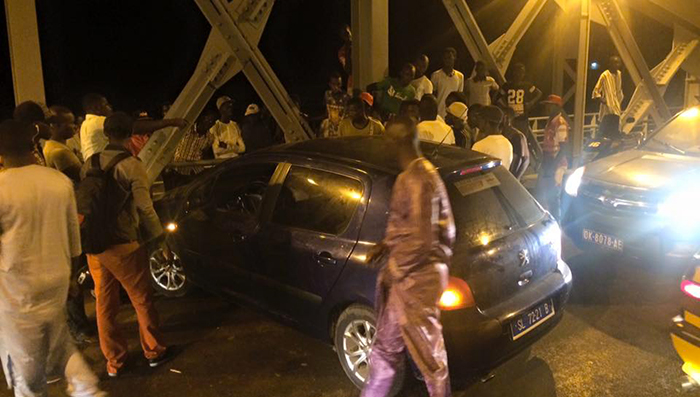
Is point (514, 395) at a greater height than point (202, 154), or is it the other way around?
point (202, 154)

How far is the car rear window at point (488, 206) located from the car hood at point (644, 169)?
2187 millimetres

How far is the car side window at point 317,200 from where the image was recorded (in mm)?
4094

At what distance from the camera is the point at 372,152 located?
14.2ft

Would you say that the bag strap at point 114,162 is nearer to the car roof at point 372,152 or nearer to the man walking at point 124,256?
the man walking at point 124,256

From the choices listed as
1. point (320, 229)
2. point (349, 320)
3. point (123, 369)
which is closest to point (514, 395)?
point (349, 320)

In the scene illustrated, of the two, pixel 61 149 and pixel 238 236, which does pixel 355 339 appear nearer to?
pixel 238 236

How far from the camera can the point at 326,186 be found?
4.28 metres

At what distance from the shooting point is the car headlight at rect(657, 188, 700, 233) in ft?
18.2

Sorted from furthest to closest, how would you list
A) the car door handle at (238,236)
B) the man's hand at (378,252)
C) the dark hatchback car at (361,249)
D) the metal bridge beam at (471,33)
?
the metal bridge beam at (471,33) → the car door handle at (238,236) → the dark hatchback car at (361,249) → the man's hand at (378,252)

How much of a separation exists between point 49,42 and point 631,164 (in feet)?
57.5

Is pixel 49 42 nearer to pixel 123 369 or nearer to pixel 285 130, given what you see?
pixel 285 130

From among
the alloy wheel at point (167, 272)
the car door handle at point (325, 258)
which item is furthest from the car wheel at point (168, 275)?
the car door handle at point (325, 258)

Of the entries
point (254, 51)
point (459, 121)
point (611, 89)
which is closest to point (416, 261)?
point (459, 121)

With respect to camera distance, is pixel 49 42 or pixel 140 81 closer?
pixel 49 42
